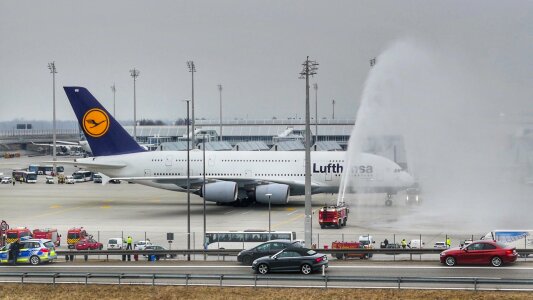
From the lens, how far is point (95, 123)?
79500 mm

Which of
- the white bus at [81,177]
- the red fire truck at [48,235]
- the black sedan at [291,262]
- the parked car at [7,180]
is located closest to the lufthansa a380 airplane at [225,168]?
the red fire truck at [48,235]

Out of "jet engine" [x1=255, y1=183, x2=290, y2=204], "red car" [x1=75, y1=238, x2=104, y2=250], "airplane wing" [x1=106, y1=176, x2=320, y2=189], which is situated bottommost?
"red car" [x1=75, y1=238, x2=104, y2=250]

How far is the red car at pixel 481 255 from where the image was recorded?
1452 inches

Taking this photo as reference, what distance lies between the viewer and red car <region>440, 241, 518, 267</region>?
36.9 metres

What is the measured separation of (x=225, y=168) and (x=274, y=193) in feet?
22.4

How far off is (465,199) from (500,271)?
34958mm

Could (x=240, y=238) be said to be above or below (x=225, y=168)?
below

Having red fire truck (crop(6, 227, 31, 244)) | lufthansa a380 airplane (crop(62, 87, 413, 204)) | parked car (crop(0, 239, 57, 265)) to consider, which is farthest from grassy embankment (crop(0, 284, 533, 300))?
lufthansa a380 airplane (crop(62, 87, 413, 204))

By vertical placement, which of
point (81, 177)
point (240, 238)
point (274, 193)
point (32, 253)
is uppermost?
point (81, 177)

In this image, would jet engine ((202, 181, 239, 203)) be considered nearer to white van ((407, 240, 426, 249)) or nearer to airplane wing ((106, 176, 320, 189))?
airplane wing ((106, 176, 320, 189))

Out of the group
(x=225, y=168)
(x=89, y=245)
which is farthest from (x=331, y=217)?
(x=225, y=168)

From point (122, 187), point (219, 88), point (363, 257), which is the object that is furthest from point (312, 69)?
point (219, 88)

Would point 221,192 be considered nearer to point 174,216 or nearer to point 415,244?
point 174,216

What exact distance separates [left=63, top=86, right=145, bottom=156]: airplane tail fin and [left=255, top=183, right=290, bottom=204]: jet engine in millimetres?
13505
